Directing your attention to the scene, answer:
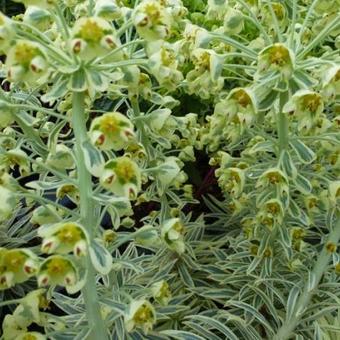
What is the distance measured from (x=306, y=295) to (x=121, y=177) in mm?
777

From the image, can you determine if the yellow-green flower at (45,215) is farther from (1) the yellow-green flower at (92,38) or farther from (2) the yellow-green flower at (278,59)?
(2) the yellow-green flower at (278,59)

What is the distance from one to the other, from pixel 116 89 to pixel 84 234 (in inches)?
19.3

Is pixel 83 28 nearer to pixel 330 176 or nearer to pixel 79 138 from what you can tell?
pixel 79 138

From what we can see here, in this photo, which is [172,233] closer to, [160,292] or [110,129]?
[160,292]

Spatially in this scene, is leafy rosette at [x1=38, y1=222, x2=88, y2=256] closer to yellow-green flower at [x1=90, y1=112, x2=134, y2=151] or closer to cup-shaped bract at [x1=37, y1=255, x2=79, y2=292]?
cup-shaped bract at [x1=37, y1=255, x2=79, y2=292]

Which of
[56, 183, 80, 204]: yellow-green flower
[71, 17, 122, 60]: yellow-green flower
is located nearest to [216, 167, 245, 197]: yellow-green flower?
[56, 183, 80, 204]: yellow-green flower

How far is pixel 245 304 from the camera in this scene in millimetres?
1866

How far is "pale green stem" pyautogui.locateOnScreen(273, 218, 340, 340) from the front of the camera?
182 cm

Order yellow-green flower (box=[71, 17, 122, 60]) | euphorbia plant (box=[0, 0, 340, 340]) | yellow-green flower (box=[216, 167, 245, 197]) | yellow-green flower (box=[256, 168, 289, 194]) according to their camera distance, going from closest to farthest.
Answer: yellow-green flower (box=[71, 17, 122, 60]) → euphorbia plant (box=[0, 0, 340, 340]) → yellow-green flower (box=[256, 168, 289, 194]) → yellow-green flower (box=[216, 167, 245, 197])

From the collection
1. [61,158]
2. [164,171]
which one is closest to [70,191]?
[61,158]

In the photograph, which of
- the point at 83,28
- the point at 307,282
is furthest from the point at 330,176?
the point at 83,28

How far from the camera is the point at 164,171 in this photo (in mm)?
1609

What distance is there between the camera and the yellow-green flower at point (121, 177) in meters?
1.29

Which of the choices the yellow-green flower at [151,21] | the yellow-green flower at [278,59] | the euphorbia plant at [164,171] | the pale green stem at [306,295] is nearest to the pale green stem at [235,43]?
the euphorbia plant at [164,171]
